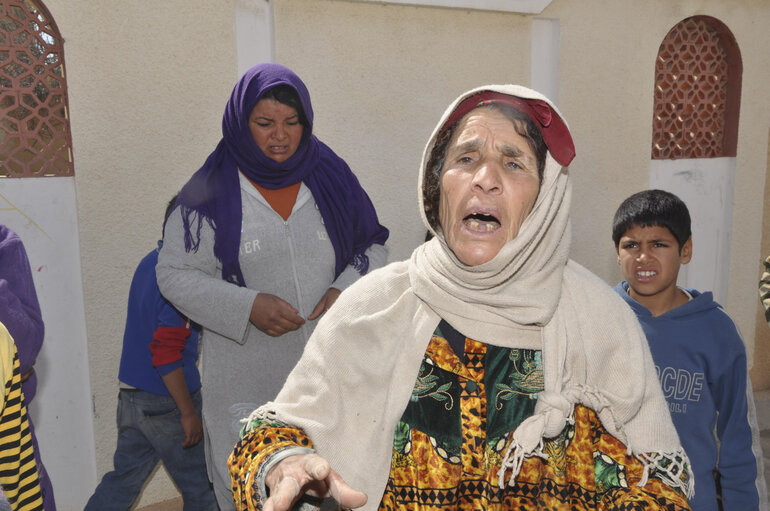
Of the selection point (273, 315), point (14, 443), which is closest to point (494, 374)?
point (273, 315)

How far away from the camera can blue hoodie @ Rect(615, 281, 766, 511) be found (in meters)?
2.36

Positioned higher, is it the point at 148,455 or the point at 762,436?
the point at 148,455

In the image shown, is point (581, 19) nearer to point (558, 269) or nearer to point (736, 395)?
point (736, 395)

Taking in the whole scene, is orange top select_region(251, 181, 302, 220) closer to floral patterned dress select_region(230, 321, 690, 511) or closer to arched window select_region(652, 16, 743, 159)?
floral patterned dress select_region(230, 321, 690, 511)

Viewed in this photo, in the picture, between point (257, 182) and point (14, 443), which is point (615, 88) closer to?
point (257, 182)

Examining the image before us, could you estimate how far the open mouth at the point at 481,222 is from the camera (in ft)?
4.80

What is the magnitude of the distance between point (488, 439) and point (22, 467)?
119cm

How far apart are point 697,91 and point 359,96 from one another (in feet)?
10.8

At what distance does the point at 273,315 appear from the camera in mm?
2320

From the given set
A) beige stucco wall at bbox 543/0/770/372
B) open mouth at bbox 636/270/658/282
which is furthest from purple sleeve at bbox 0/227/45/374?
beige stucco wall at bbox 543/0/770/372

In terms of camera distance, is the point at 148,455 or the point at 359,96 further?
the point at 359,96

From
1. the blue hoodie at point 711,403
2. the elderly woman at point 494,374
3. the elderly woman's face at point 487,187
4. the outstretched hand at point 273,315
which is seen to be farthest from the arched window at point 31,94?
the blue hoodie at point 711,403

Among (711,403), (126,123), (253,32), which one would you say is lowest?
(711,403)

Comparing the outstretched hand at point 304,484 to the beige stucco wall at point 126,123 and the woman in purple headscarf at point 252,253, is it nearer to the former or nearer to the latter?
the woman in purple headscarf at point 252,253
